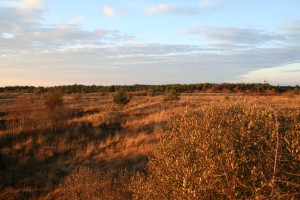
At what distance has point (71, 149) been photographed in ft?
55.4

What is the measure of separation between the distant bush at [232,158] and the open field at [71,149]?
102 inches

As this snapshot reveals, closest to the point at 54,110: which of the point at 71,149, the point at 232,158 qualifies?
the point at 71,149

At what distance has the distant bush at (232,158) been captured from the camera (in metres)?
4.41

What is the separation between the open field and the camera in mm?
10898

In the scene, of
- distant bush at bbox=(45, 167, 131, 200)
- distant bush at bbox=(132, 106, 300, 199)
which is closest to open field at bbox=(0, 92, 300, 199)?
distant bush at bbox=(45, 167, 131, 200)

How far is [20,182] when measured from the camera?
12.9m

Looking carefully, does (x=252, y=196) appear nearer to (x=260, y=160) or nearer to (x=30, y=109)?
(x=260, y=160)

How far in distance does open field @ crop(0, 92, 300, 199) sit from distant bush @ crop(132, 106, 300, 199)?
2.58 metres

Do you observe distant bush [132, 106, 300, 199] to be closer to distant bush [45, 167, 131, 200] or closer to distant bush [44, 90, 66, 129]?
distant bush [45, 167, 131, 200]

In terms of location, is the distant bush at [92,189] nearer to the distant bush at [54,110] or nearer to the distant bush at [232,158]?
the distant bush at [232,158]

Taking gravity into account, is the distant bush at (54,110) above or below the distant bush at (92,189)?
above

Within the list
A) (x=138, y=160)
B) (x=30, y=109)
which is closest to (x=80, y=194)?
(x=138, y=160)

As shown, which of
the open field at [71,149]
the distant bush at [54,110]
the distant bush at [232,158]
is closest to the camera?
the distant bush at [232,158]

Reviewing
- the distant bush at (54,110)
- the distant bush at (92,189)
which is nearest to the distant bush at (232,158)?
the distant bush at (92,189)
